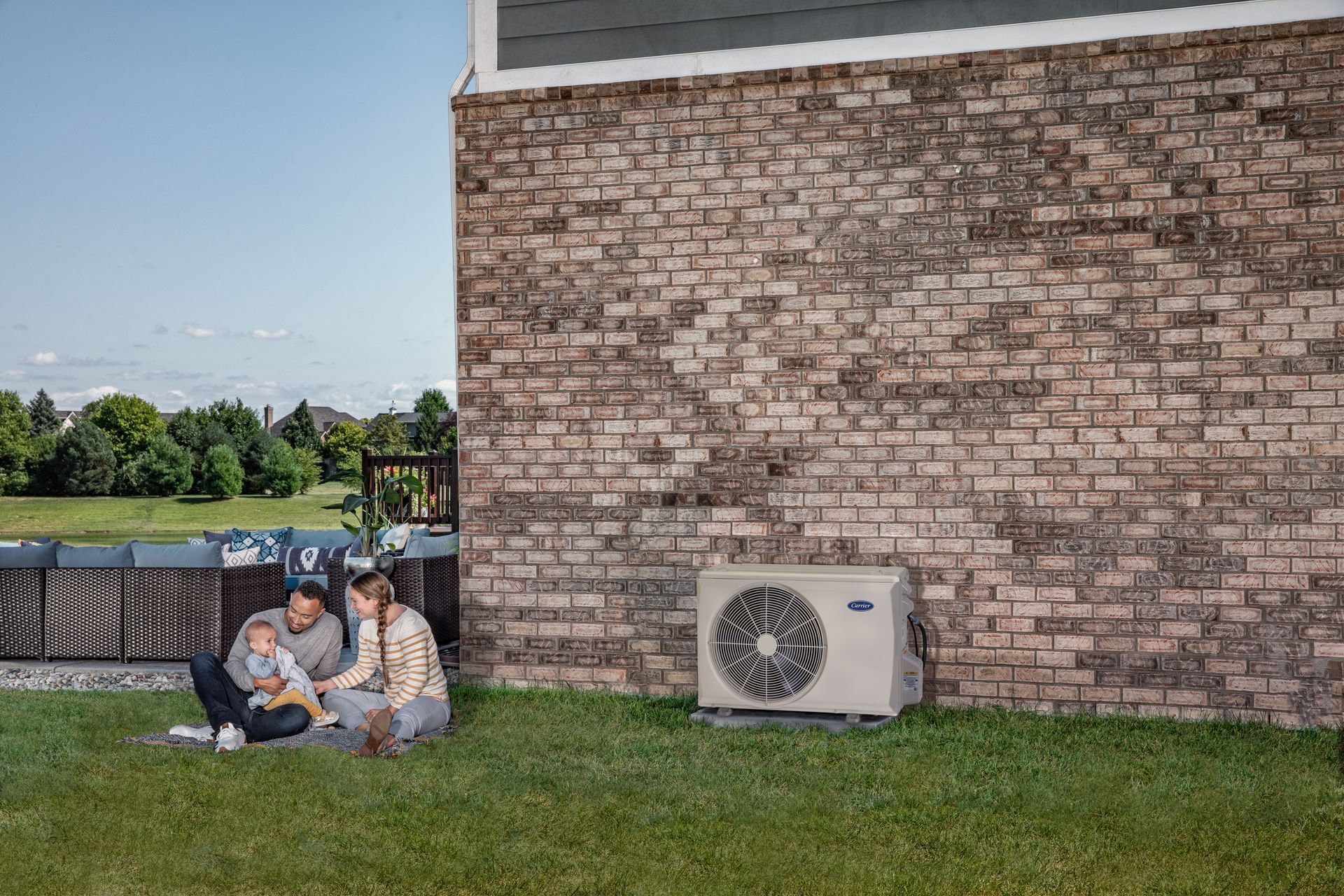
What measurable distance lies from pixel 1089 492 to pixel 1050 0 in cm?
249

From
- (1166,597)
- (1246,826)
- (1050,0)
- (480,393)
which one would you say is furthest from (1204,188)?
(480,393)

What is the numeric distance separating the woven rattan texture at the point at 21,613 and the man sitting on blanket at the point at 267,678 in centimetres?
262

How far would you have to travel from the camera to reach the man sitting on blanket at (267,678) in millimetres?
4777

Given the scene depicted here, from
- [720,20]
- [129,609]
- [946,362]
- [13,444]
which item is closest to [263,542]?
[129,609]

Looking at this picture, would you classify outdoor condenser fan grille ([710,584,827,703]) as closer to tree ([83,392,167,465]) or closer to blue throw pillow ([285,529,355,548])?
blue throw pillow ([285,529,355,548])

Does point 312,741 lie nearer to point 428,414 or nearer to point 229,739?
point 229,739

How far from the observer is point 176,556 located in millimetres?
7277

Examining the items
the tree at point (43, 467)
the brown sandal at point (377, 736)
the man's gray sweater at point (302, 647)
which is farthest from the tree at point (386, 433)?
the brown sandal at point (377, 736)

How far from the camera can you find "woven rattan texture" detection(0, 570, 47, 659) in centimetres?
688

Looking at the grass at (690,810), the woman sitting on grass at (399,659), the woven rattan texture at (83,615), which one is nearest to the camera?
the grass at (690,810)

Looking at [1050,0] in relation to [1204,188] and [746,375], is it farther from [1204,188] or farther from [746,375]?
[746,375]

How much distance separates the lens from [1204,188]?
17.0 ft

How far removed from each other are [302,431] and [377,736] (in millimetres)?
46352

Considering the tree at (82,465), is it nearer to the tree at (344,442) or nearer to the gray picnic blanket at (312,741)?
the tree at (344,442)
